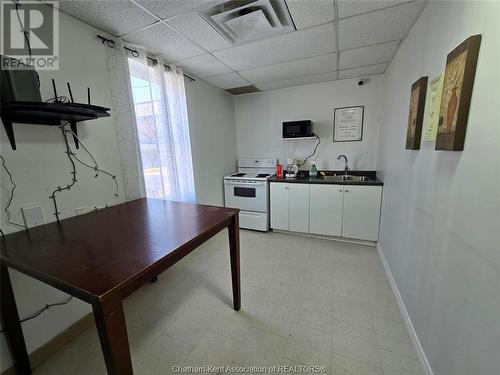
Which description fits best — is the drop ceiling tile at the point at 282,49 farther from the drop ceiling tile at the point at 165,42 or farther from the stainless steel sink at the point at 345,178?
the stainless steel sink at the point at 345,178

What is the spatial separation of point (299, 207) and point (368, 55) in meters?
1.95

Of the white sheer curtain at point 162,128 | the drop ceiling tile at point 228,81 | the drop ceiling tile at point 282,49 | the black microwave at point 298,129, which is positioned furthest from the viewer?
the black microwave at point 298,129

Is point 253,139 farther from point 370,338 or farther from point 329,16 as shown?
point 370,338

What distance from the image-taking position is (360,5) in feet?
4.81

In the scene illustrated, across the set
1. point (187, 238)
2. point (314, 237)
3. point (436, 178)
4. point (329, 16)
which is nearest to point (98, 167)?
point (187, 238)

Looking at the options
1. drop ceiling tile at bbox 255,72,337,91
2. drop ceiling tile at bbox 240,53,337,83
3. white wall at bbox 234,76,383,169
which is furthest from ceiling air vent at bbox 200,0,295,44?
white wall at bbox 234,76,383,169

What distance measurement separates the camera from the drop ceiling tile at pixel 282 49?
71.9 inches

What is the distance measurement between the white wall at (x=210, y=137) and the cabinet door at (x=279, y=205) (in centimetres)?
88

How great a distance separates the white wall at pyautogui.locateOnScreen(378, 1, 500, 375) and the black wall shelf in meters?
2.05

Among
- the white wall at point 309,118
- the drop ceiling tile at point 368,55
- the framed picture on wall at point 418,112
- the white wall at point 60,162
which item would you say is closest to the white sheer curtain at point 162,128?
the white wall at point 60,162

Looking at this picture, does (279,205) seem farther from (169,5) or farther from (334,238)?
(169,5)

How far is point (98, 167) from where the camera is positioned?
1.67m

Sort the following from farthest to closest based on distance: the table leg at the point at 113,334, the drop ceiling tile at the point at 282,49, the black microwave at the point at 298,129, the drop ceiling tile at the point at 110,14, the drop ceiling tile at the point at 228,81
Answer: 1. the black microwave at the point at 298,129
2. the drop ceiling tile at the point at 228,81
3. the drop ceiling tile at the point at 282,49
4. the drop ceiling tile at the point at 110,14
5. the table leg at the point at 113,334

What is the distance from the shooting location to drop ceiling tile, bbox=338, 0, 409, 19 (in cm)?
144
